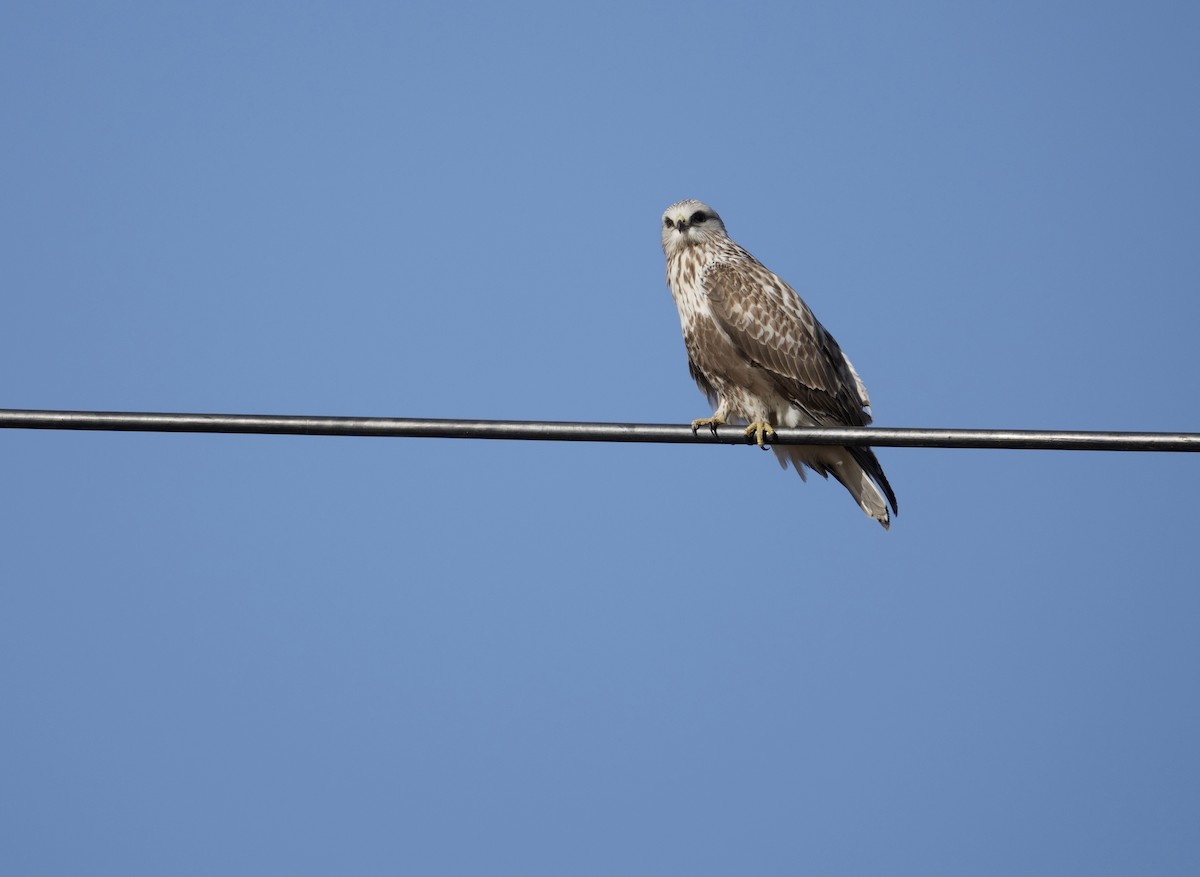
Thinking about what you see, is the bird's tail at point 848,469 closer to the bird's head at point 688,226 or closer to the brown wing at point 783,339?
the brown wing at point 783,339

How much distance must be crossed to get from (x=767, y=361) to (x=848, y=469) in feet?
3.52

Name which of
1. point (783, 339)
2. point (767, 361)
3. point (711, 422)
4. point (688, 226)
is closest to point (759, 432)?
point (711, 422)

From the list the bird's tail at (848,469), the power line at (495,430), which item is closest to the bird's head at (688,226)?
the bird's tail at (848,469)

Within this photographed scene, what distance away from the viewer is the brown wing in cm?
988

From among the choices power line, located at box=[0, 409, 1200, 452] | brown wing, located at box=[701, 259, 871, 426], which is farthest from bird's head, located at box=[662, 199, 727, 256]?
power line, located at box=[0, 409, 1200, 452]

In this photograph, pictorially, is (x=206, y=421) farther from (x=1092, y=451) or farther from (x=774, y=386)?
(x=774, y=386)

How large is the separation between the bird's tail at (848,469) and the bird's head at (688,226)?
1607mm

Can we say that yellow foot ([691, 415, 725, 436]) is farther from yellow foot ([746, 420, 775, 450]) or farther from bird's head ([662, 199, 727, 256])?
bird's head ([662, 199, 727, 256])

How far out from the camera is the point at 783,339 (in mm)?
9930

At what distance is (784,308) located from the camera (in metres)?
10.1

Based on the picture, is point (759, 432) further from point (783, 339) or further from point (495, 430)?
point (495, 430)

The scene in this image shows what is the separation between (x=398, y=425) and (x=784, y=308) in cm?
441

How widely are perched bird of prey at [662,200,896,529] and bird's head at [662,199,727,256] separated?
3 cm

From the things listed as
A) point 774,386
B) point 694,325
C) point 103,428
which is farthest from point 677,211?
point 103,428
